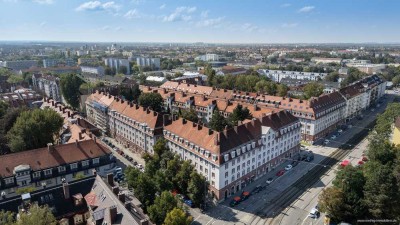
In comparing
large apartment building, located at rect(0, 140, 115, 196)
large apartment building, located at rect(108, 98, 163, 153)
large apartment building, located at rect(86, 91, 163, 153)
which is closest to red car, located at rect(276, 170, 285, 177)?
large apartment building, located at rect(108, 98, 163, 153)

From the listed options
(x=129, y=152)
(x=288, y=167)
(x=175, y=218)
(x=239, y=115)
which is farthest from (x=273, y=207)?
(x=129, y=152)

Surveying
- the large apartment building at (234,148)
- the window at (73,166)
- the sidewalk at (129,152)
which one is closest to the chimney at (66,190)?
the window at (73,166)

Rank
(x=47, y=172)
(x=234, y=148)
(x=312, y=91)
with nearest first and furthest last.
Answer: (x=47, y=172), (x=234, y=148), (x=312, y=91)

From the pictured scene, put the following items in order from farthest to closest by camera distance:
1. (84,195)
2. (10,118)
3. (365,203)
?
1. (10,118)
2. (365,203)
3. (84,195)

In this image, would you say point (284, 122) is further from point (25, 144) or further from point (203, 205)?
point (25, 144)

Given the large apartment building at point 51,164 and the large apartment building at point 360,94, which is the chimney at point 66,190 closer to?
the large apartment building at point 51,164

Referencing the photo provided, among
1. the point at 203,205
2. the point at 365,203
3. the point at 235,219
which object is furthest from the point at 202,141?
the point at 365,203

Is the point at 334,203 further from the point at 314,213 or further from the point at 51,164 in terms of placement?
the point at 51,164
